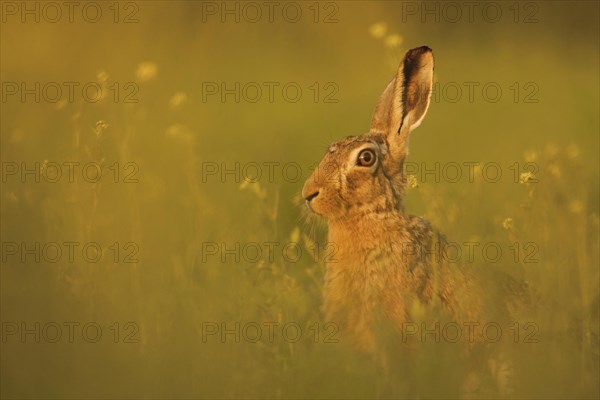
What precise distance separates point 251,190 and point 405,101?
105 cm

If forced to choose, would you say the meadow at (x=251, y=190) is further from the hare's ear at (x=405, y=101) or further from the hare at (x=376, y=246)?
the hare's ear at (x=405, y=101)

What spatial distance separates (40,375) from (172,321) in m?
0.68

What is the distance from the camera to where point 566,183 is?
6.92m

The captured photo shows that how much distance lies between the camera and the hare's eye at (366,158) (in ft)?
21.1

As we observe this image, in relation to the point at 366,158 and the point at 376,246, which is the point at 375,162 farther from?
the point at 376,246

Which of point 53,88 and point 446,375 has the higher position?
point 53,88

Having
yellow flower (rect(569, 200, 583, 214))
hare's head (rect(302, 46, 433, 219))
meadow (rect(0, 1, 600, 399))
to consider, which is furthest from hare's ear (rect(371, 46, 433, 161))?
yellow flower (rect(569, 200, 583, 214))

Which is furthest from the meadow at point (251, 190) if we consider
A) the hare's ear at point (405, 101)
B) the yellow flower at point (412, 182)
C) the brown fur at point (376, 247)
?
the hare's ear at point (405, 101)

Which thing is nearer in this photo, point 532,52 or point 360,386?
point 360,386

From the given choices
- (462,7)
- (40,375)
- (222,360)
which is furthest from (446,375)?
(462,7)

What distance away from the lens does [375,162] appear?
6457 millimetres

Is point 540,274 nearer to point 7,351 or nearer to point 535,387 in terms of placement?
point 535,387

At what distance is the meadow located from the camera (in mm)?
5516

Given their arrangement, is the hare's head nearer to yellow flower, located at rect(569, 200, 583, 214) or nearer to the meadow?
the meadow
